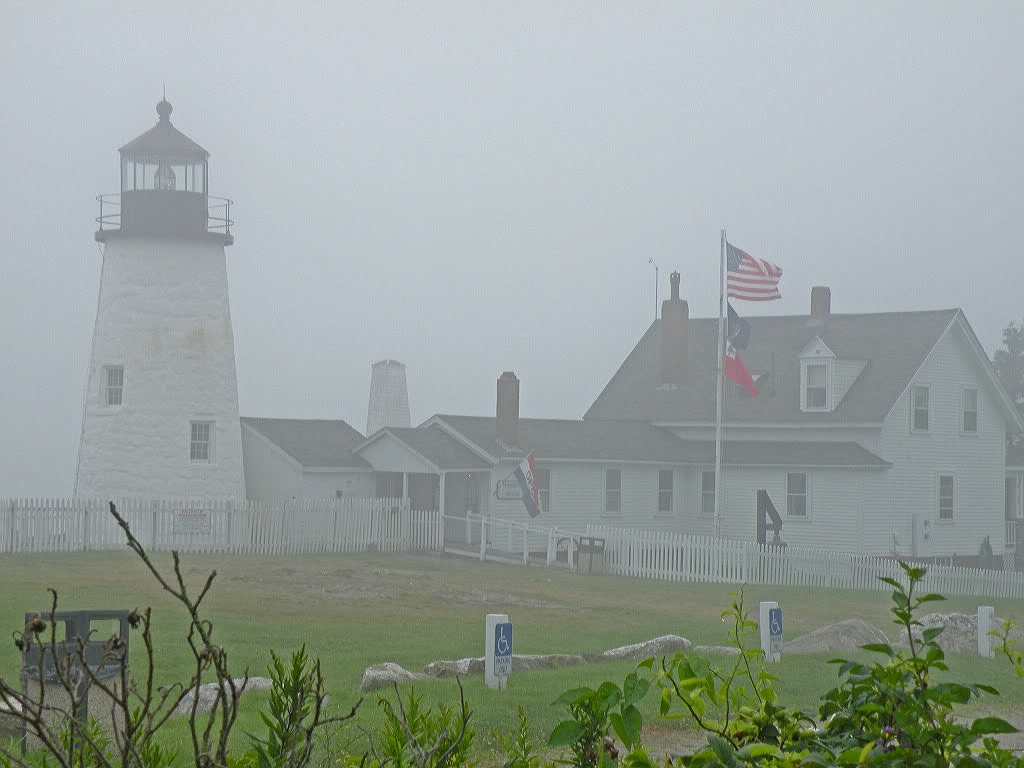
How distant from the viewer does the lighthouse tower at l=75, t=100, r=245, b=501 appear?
1476 inches

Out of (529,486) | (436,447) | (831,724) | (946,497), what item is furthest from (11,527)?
(831,724)

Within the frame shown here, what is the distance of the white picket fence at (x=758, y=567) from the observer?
32844 millimetres

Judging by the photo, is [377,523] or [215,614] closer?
[215,614]

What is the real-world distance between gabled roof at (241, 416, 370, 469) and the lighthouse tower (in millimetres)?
1895

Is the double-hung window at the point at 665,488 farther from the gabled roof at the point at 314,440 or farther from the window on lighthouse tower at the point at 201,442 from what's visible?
the window on lighthouse tower at the point at 201,442

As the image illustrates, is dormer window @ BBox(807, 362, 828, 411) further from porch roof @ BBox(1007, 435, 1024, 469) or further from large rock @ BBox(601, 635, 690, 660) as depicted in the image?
large rock @ BBox(601, 635, 690, 660)

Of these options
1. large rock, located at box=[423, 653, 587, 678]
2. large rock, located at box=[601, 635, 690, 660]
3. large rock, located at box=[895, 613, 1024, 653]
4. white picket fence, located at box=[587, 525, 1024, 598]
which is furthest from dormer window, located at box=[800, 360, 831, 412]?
large rock, located at box=[423, 653, 587, 678]

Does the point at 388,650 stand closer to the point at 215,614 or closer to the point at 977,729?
the point at 215,614

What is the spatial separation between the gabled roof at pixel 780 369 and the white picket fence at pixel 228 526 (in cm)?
946

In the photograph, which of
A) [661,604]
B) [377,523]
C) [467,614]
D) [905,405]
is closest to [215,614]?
[467,614]

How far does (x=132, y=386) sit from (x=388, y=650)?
70.5 feet

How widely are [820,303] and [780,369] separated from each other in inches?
92.8

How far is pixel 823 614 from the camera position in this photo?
26.5 meters

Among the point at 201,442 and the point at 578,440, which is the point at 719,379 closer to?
the point at 578,440
